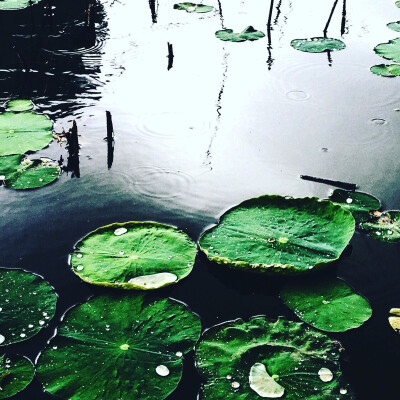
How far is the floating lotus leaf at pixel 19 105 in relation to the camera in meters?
3.29

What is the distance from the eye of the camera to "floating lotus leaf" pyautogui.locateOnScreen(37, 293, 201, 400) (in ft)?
5.35

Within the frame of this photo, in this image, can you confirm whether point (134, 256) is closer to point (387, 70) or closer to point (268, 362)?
point (268, 362)

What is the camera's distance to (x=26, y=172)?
2709mm

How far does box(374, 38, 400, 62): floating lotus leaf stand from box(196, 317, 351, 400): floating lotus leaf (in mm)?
3084

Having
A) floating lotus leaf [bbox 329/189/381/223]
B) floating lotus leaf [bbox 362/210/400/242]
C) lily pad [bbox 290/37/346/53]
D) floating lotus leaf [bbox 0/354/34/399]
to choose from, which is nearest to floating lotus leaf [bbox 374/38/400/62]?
lily pad [bbox 290/37/346/53]

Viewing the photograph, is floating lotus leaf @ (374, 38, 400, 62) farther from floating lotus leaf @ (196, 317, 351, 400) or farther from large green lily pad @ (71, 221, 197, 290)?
floating lotus leaf @ (196, 317, 351, 400)

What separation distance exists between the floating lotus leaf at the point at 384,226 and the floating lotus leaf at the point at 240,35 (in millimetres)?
2671

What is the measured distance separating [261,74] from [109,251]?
2.35 meters

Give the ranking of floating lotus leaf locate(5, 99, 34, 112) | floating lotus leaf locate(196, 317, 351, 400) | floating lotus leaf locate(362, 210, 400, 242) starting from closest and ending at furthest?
floating lotus leaf locate(196, 317, 351, 400), floating lotus leaf locate(362, 210, 400, 242), floating lotus leaf locate(5, 99, 34, 112)

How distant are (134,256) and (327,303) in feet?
2.75

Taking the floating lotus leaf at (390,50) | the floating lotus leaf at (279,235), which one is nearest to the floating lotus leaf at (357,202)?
the floating lotus leaf at (279,235)

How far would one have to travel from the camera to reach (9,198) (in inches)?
101

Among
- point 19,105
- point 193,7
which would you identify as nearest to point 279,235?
point 19,105

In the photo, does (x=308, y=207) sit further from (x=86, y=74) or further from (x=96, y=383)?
(x=86, y=74)
